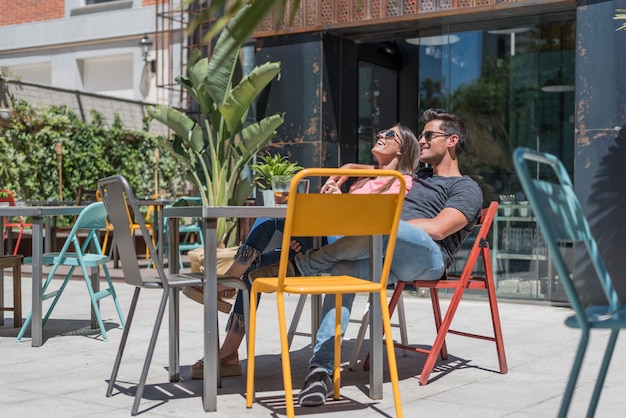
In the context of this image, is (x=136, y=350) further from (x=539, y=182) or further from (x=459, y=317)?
(x=539, y=182)

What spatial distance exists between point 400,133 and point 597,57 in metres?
3.18

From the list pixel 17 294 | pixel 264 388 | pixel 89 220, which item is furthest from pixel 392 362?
pixel 17 294

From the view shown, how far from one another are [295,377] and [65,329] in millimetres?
2404

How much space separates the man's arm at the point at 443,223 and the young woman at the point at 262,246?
242 mm

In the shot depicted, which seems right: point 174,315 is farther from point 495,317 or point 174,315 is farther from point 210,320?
point 495,317

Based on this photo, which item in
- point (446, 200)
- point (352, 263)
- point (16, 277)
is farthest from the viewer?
point (16, 277)

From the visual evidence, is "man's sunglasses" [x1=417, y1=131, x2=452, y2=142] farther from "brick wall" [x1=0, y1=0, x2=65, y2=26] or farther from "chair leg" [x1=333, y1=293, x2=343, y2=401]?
"brick wall" [x1=0, y1=0, x2=65, y2=26]

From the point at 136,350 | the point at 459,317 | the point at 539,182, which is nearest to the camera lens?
the point at 539,182

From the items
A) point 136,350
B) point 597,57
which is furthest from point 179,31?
point 136,350

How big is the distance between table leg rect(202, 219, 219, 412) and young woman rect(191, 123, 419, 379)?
56 centimetres

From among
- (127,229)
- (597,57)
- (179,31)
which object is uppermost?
(179,31)

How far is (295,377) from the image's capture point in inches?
173

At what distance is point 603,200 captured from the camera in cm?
721

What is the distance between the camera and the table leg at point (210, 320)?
143 inches
